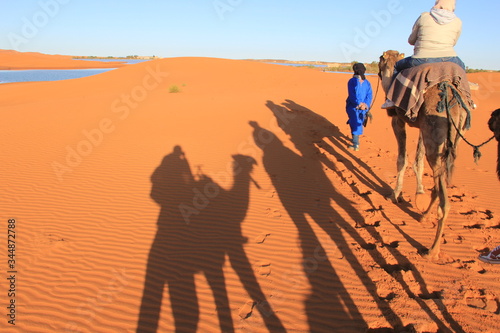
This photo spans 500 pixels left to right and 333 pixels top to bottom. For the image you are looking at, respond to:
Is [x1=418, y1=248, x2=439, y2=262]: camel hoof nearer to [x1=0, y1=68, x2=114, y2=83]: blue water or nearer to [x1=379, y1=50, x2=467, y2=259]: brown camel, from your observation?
[x1=379, y1=50, x2=467, y2=259]: brown camel

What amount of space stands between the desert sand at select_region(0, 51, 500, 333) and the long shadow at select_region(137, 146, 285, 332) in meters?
0.02

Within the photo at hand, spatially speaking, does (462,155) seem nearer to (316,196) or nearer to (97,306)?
(316,196)

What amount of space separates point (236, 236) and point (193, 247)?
0.69m

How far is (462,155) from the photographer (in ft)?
26.0

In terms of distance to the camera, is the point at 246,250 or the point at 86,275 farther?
the point at 246,250

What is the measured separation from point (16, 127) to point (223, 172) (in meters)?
Answer: 9.44

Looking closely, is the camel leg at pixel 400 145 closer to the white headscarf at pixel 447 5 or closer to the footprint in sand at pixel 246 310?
the white headscarf at pixel 447 5

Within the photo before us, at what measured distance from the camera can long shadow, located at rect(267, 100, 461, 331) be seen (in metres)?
3.15

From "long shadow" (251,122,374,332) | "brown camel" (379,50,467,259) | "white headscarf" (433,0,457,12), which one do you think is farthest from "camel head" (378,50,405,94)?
"long shadow" (251,122,374,332)

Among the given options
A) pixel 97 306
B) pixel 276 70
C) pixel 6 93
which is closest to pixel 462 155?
pixel 97 306

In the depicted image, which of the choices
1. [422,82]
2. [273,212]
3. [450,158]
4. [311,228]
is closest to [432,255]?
[450,158]

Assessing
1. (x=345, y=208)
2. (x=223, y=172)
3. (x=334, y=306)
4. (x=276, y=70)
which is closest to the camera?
(x=334, y=306)

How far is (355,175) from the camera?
264 inches

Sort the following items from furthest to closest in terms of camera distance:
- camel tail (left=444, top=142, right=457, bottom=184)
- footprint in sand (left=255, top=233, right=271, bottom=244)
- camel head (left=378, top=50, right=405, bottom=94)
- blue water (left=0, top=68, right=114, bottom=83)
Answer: blue water (left=0, top=68, right=114, bottom=83), camel head (left=378, top=50, right=405, bottom=94), footprint in sand (left=255, top=233, right=271, bottom=244), camel tail (left=444, top=142, right=457, bottom=184)
